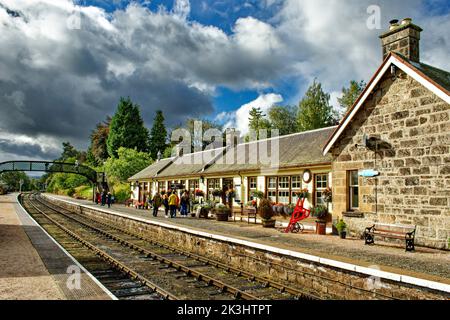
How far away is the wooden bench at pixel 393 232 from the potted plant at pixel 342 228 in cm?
105

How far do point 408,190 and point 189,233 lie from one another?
8.59m

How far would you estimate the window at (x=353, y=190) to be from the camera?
556 inches

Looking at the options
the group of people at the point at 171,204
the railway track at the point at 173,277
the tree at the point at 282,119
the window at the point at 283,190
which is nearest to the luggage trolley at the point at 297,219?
the window at the point at 283,190

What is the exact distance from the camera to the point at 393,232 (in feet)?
37.9

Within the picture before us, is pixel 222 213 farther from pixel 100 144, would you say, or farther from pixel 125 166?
pixel 100 144

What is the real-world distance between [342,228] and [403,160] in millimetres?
3403

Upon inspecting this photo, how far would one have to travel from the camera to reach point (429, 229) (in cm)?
1133

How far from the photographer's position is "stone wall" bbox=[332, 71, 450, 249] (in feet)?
36.6

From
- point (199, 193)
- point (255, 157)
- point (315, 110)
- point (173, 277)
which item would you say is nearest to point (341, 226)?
point (173, 277)

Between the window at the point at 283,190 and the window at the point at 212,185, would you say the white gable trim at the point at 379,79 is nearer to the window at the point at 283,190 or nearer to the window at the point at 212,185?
the window at the point at 283,190

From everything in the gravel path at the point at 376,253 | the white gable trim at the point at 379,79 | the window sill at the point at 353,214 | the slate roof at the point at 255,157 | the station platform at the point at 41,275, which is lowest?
the station platform at the point at 41,275

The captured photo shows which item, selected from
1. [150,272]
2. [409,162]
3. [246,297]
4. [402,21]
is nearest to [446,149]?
[409,162]

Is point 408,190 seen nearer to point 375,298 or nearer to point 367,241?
point 367,241

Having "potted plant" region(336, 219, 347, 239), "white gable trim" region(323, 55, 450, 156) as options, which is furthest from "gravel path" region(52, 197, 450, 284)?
"white gable trim" region(323, 55, 450, 156)
